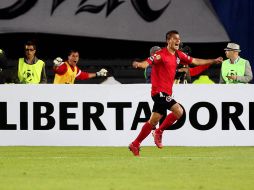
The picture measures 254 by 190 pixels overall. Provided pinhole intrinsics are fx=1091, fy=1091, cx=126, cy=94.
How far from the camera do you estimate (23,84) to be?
16.6 metres

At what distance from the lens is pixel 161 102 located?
567 inches

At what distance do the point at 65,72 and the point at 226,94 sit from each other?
9.44ft

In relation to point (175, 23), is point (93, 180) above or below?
below

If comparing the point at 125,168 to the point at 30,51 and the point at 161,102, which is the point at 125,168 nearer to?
the point at 161,102

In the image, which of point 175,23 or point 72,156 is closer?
point 72,156

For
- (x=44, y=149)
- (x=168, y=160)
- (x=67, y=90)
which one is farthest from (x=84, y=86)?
(x=168, y=160)

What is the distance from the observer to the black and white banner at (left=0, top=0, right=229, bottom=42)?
Answer: 18578 mm

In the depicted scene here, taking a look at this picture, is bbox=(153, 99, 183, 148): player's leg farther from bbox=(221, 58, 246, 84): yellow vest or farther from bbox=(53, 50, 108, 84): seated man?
bbox=(53, 50, 108, 84): seated man

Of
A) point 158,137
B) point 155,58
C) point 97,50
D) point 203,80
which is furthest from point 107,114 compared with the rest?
point 97,50

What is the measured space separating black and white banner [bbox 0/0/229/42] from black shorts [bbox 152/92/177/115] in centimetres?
428

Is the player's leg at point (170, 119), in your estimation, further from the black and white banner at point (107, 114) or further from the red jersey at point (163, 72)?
the black and white banner at point (107, 114)

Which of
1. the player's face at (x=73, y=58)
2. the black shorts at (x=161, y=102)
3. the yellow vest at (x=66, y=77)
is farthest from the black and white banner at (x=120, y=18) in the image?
the black shorts at (x=161, y=102)

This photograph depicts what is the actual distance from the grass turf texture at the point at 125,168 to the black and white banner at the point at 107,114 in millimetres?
458

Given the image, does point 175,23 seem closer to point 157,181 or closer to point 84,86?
point 84,86
